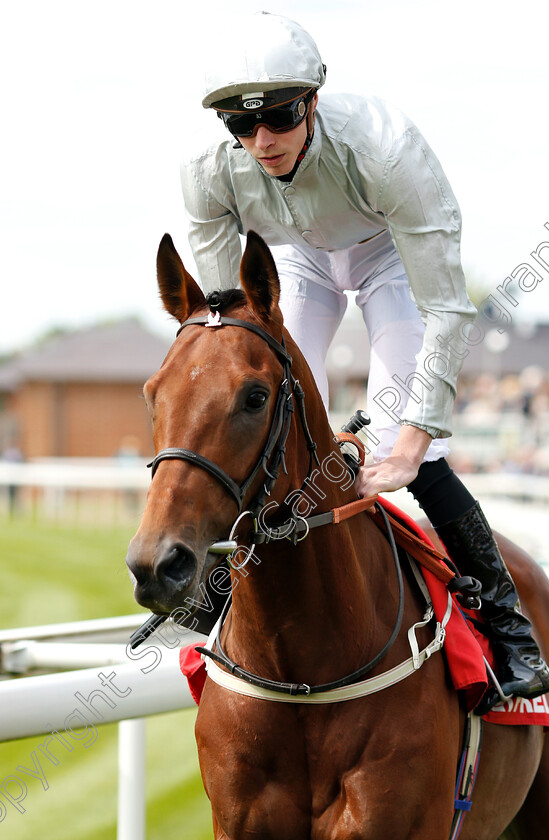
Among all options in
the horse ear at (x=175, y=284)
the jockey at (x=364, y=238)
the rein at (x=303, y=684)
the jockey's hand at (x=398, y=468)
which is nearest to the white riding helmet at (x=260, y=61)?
the jockey at (x=364, y=238)

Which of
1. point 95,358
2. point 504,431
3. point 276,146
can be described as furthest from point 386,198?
point 95,358

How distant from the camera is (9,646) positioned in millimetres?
3859

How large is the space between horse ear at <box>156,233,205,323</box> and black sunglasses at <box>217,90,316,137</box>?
1.27 feet

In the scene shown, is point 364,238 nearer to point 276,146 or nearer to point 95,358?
point 276,146

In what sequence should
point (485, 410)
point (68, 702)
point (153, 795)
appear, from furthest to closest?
1. point (485, 410)
2. point (153, 795)
3. point (68, 702)

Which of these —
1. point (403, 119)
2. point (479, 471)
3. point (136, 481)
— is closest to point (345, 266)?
point (403, 119)

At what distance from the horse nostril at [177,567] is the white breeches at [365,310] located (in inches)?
44.2

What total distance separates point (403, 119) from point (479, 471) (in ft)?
52.1

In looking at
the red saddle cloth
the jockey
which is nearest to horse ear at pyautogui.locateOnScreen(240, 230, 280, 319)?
the jockey

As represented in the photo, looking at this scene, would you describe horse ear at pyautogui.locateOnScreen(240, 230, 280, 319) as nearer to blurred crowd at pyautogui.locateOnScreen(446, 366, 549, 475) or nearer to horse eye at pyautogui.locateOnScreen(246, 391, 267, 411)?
horse eye at pyautogui.locateOnScreen(246, 391, 267, 411)

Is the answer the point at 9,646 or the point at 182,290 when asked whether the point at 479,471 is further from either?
the point at 182,290

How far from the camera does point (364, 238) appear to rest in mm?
2893

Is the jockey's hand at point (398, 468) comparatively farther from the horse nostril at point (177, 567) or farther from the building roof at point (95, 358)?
the building roof at point (95, 358)

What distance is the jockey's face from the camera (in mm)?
2439
